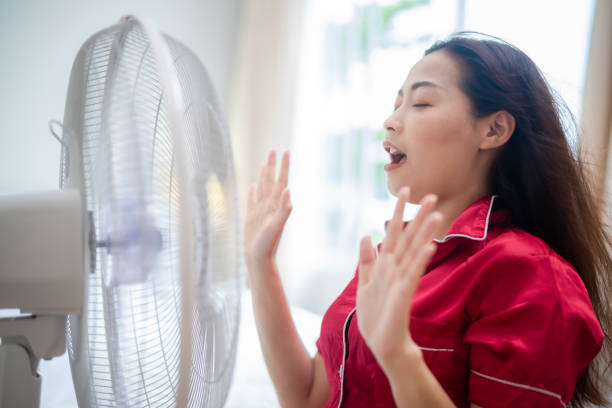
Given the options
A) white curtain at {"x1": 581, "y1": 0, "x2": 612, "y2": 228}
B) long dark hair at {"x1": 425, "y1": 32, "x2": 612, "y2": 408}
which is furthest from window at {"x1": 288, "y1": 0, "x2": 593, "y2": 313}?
long dark hair at {"x1": 425, "y1": 32, "x2": 612, "y2": 408}

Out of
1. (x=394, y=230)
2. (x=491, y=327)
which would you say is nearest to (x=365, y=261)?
(x=394, y=230)

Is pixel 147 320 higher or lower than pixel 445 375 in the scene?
higher

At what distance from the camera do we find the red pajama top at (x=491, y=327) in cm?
57

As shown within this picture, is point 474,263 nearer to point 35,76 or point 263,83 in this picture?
point 35,76

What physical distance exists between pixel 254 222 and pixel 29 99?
169 cm

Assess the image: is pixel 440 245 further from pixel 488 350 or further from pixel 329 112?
pixel 329 112

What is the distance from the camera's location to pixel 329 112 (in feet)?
8.01

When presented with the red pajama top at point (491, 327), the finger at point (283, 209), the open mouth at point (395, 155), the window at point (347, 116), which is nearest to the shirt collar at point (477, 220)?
the red pajama top at point (491, 327)

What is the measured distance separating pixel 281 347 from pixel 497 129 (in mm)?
585

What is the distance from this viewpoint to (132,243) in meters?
0.43

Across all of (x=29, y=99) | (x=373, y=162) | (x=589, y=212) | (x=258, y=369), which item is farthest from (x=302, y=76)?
(x=589, y=212)

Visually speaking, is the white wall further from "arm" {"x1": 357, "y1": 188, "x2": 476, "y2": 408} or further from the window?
"arm" {"x1": 357, "y1": 188, "x2": 476, "y2": 408}

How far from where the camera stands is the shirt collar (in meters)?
0.73

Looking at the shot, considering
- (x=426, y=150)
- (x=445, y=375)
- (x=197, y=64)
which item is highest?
(x=197, y=64)
